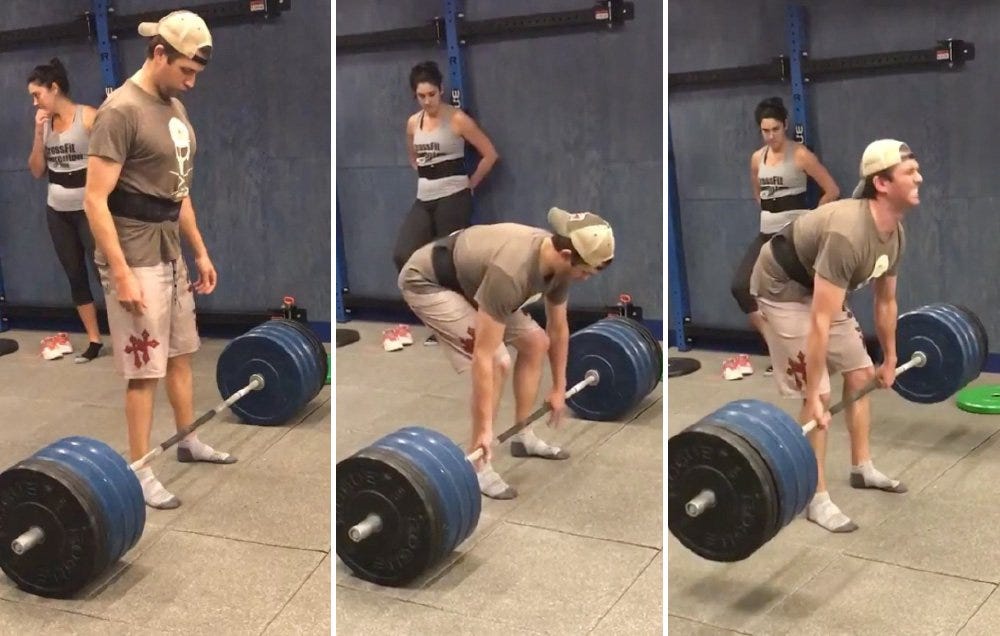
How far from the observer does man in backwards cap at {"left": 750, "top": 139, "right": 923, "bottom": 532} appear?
96.3 inches

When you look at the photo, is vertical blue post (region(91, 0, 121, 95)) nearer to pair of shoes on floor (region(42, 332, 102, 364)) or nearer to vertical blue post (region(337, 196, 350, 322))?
pair of shoes on floor (region(42, 332, 102, 364))

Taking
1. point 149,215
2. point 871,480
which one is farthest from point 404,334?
point 871,480

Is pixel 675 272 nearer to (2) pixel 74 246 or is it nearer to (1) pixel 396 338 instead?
(1) pixel 396 338

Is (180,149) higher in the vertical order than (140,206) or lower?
higher

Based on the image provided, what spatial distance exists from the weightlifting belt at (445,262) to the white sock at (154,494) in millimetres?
1204

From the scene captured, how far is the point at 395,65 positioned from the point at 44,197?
49.6 inches

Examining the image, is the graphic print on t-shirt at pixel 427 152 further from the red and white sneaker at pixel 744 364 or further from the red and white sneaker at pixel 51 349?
the red and white sneaker at pixel 51 349

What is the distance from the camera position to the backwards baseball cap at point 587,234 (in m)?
1.92

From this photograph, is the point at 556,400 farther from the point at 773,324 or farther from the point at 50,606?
the point at 50,606

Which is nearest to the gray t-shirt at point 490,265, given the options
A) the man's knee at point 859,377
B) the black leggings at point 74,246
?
the black leggings at point 74,246

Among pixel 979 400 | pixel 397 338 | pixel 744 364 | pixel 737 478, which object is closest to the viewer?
pixel 397 338

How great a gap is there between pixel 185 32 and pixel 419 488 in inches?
44.5

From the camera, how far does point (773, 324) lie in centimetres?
253

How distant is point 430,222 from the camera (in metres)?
1.97
